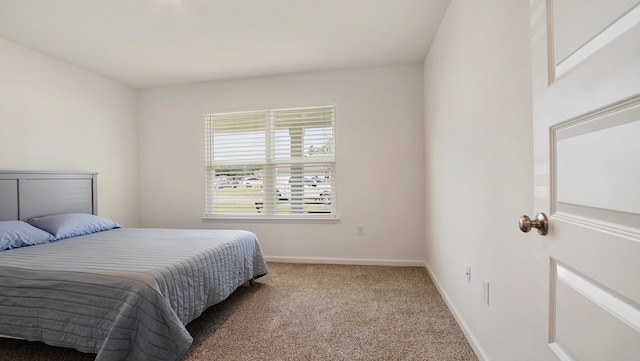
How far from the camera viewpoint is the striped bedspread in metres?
1.42

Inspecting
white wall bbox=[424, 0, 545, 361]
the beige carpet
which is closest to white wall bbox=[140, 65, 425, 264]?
the beige carpet

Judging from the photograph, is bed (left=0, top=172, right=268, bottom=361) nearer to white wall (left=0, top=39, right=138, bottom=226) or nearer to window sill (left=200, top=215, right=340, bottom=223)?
white wall (left=0, top=39, right=138, bottom=226)

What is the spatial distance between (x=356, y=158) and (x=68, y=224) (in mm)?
3072

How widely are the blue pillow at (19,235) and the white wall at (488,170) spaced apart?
3.42m

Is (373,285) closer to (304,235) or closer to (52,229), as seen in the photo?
(304,235)

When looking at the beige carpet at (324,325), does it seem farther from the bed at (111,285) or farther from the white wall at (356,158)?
the white wall at (356,158)

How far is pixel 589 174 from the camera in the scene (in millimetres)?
584

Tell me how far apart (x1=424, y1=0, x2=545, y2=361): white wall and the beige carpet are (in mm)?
254

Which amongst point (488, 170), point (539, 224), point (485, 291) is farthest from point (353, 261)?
point (539, 224)

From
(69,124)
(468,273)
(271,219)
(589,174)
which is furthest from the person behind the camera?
(271,219)

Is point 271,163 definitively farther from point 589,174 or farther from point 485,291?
point 589,174

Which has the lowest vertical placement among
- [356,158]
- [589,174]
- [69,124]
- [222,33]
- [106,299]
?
[106,299]

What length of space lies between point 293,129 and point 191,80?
156 cm

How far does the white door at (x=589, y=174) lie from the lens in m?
0.48
